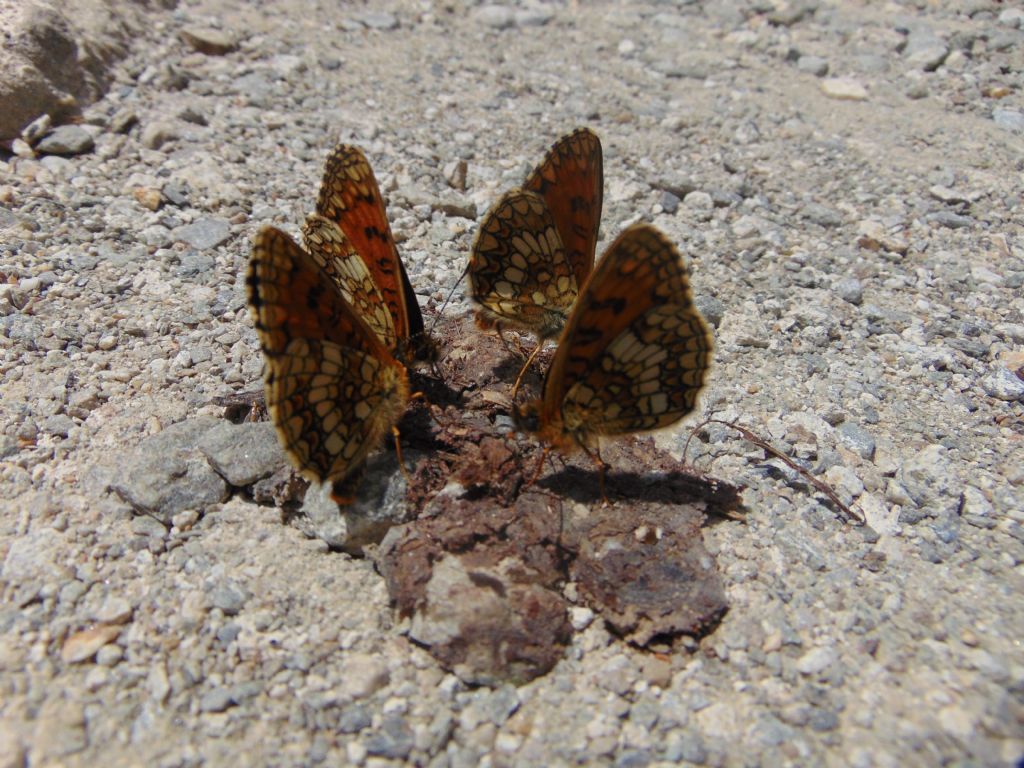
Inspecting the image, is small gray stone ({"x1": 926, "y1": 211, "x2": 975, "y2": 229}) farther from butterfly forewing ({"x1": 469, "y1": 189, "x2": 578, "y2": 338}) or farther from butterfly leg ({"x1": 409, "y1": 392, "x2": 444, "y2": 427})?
butterfly leg ({"x1": 409, "y1": 392, "x2": 444, "y2": 427})

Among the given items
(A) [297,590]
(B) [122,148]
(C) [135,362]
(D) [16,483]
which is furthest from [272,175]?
(A) [297,590]

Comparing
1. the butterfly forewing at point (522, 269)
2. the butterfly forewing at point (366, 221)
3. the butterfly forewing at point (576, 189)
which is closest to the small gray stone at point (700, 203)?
the butterfly forewing at point (576, 189)

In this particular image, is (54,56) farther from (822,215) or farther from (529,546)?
(822,215)

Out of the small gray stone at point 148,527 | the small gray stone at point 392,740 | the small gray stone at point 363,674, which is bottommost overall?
the small gray stone at point 392,740

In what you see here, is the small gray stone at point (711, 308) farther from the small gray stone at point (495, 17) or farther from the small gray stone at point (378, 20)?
the small gray stone at point (378, 20)

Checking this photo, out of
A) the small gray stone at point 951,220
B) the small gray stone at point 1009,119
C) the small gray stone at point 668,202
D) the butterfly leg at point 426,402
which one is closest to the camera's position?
the butterfly leg at point 426,402
